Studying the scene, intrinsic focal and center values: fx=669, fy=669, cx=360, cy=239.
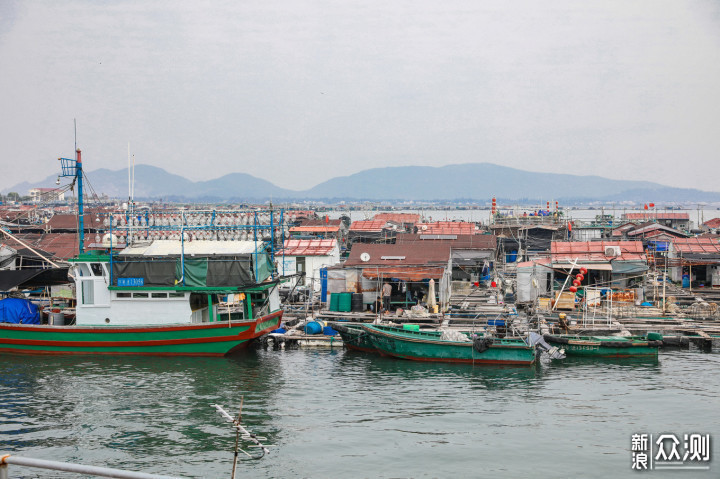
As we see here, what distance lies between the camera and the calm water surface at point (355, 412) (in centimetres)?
1539

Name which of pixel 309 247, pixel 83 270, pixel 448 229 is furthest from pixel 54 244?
pixel 448 229

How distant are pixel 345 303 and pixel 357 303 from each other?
23.5 inches

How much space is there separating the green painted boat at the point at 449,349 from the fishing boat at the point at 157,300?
4816 millimetres

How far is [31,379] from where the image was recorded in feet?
74.6

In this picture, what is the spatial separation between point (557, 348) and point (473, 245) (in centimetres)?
2003

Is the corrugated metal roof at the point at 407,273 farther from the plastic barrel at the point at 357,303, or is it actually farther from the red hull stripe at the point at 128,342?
the red hull stripe at the point at 128,342

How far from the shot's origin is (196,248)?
25891 mm

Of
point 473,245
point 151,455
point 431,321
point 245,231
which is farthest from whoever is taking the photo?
point 473,245

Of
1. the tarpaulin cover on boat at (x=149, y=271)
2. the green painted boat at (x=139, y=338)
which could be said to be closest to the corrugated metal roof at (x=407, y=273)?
the green painted boat at (x=139, y=338)

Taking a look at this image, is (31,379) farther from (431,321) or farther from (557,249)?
(557,249)

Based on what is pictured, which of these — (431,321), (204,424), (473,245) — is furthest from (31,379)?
(473,245)

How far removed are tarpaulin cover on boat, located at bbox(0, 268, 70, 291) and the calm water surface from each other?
290 centimetres

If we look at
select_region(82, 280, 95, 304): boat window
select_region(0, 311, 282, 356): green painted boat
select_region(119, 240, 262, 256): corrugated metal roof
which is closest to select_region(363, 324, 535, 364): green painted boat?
select_region(0, 311, 282, 356): green painted boat

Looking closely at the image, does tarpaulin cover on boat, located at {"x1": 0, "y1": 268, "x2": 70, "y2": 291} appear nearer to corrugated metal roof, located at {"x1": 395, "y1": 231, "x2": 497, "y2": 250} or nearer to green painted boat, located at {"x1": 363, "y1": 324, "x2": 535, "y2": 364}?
green painted boat, located at {"x1": 363, "y1": 324, "x2": 535, "y2": 364}
